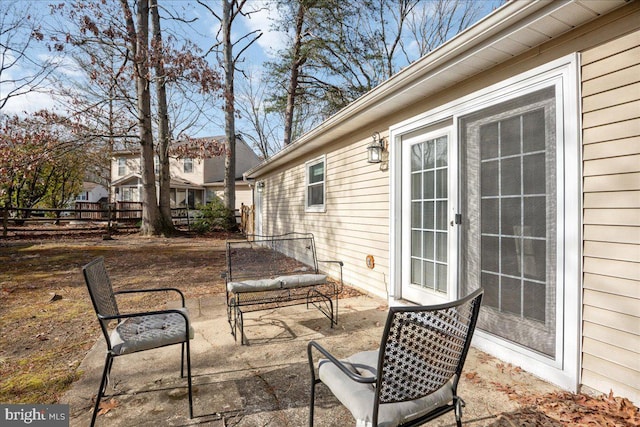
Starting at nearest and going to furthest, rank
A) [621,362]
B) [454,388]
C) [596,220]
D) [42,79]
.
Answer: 1. [454,388]
2. [621,362]
3. [596,220]
4. [42,79]

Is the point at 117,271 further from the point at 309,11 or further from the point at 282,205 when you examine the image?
the point at 309,11

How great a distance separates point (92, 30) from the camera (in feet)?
31.7

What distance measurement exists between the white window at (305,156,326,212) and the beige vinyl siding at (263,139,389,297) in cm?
15

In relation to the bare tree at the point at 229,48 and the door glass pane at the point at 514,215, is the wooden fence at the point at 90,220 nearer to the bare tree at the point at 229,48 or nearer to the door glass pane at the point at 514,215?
the bare tree at the point at 229,48

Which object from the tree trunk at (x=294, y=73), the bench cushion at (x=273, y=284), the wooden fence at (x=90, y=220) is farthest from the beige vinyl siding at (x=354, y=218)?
the wooden fence at (x=90, y=220)

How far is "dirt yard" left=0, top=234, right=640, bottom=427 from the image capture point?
81.5 inches

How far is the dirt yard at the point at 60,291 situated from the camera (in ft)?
8.52

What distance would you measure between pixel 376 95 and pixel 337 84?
1101 cm

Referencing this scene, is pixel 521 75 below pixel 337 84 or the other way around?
below

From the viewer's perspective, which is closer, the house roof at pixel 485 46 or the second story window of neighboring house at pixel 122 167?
the house roof at pixel 485 46

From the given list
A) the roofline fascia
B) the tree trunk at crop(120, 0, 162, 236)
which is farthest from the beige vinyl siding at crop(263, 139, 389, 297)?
the tree trunk at crop(120, 0, 162, 236)

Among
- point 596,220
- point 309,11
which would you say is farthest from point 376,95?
point 309,11

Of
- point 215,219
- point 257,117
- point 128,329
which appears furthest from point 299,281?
point 257,117

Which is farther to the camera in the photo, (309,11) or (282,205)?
(309,11)
